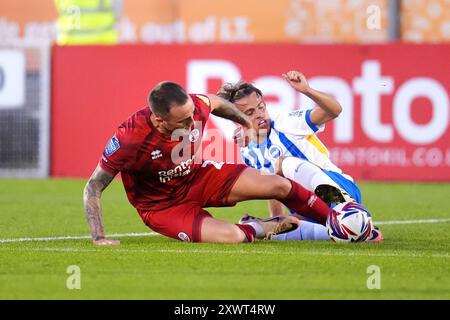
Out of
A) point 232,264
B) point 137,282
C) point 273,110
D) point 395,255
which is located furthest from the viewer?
point 273,110

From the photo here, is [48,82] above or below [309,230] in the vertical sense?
above

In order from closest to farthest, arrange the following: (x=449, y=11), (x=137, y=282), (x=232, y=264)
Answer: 1. (x=137, y=282)
2. (x=232, y=264)
3. (x=449, y=11)

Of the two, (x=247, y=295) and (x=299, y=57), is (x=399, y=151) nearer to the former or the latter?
(x=299, y=57)

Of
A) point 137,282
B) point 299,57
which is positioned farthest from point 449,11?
point 137,282

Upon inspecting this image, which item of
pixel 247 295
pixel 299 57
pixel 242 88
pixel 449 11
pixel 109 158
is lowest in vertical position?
pixel 247 295

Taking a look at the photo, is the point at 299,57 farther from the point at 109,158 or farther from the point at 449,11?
the point at 109,158

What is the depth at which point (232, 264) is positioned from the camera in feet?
23.2

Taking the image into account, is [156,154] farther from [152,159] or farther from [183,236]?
[183,236]

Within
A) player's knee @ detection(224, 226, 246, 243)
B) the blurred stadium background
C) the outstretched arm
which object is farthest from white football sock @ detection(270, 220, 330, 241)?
the blurred stadium background

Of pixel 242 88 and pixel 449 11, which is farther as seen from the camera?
pixel 449 11

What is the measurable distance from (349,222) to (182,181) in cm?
123


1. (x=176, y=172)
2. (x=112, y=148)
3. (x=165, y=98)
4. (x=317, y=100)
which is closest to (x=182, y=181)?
(x=176, y=172)

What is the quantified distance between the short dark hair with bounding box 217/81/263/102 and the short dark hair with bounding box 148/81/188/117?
126cm

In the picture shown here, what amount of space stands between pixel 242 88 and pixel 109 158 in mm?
1510
